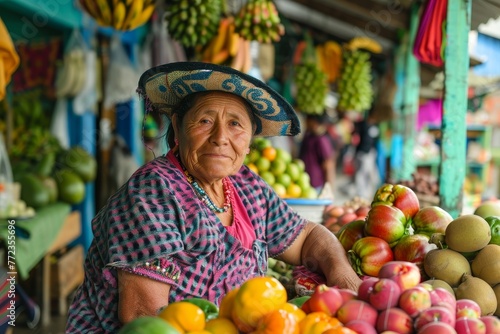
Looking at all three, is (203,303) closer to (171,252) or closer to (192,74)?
(171,252)

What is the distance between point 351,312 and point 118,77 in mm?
5202

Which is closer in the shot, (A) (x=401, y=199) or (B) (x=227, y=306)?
(B) (x=227, y=306)

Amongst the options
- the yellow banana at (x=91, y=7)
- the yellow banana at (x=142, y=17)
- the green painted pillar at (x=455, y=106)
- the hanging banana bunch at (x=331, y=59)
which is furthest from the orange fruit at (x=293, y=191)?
the hanging banana bunch at (x=331, y=59)

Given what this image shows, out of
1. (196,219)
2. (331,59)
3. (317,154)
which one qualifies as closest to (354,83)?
(331,59)

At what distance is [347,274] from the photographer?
2.00 metres

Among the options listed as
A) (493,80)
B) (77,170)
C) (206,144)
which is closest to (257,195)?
(206,144)

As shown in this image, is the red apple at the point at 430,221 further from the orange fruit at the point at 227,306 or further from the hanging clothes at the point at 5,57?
the hanging clothes at the point at 5,57

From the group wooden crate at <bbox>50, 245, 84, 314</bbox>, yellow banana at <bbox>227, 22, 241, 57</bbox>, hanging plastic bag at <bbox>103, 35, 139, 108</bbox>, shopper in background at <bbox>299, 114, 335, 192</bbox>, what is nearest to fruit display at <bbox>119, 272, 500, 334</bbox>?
yellow banana at <bbox>227, 22, 241, 57</bbox>

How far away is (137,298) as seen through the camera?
166 centimetres

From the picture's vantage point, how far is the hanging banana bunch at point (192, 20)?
4.18 m

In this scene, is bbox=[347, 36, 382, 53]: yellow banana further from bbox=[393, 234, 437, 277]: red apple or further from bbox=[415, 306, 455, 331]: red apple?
bbox=[415, 306, 455, 331]: red apple

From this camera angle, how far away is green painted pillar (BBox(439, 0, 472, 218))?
123 inches

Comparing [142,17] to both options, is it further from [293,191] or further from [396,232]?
[396,232]

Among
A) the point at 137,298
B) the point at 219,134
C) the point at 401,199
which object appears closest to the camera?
the point at 137,298
